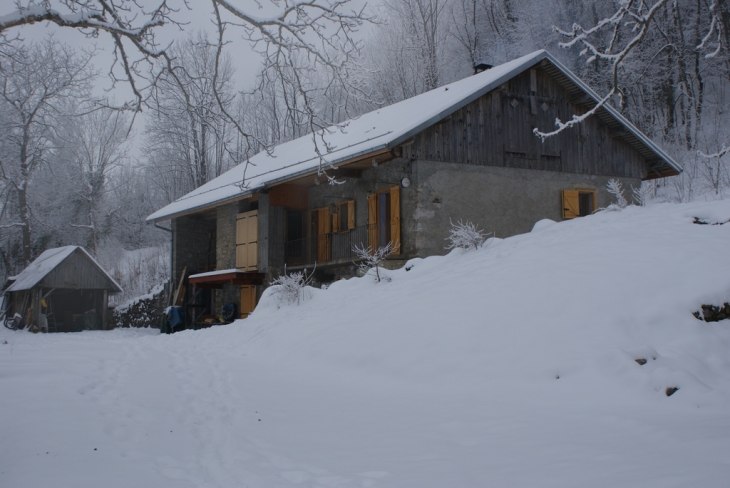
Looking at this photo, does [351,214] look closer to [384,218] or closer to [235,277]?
[384,218]

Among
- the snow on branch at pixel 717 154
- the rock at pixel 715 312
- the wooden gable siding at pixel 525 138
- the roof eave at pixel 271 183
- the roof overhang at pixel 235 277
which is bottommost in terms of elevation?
the rock at pixel 715 312

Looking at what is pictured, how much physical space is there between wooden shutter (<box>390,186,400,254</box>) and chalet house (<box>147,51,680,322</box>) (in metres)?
0.03

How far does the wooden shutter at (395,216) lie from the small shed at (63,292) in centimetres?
1447

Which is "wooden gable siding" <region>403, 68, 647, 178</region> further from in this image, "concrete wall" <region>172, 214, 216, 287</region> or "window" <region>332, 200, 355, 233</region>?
"concrete wall" <region>172, 214, 216, 287</region>

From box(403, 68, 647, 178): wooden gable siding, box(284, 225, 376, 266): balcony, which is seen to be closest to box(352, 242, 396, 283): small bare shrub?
box(284, 225, 376, 266): balcony

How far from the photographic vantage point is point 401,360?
283 inches

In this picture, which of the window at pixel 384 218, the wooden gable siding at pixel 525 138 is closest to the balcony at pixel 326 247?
the window at pixel 384 218

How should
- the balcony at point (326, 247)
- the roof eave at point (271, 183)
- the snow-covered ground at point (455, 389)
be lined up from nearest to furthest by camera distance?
the snow-covered ground at point (455, 389) → the roof eave at point (271, 183) → the balcony at point (326, 247)

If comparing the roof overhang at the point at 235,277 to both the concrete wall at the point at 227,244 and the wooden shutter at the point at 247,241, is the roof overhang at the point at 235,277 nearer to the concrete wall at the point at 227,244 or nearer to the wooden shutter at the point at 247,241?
the wooden shutter at the point at 247,241

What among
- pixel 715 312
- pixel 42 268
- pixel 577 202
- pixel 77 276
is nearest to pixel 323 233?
pixel 577 202

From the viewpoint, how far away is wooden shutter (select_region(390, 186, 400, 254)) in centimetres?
1516

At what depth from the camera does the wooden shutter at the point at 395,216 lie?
49.7ft

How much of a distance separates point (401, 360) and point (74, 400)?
3461mm

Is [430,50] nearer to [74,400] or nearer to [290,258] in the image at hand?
[290,258]
